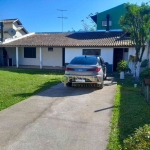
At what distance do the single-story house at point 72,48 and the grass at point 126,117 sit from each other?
9330 millimetres

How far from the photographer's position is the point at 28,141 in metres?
3.69

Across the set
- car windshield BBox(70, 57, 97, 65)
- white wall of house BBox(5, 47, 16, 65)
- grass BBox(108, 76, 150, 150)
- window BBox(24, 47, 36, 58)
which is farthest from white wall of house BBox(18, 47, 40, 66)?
grass BBox(108, 76, 150, 150)

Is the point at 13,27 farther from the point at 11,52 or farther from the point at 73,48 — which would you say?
the point at 73,48

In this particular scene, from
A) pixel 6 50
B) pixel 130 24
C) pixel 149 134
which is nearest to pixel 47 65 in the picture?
pixel 6 50

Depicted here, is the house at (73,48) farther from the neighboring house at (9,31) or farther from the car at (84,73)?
the car at (84,73)

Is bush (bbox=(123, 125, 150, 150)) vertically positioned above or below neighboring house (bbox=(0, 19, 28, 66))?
below

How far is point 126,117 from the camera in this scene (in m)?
5.09

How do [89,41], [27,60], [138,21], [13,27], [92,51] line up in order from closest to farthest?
[138,21] < [92,51] < [89,41] < [27,60] < [13,27]

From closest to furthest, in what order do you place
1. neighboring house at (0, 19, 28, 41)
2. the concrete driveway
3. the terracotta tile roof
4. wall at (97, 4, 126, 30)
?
the concrete driveway, the terracotta tile roof, wall at (97, 4, 126, 30), neighboring house at (0, 19, 28, 41)

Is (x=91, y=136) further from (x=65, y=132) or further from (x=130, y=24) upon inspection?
(x=130, y=24)

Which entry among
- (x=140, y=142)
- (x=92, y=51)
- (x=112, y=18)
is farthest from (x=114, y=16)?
(x=140, y=142)

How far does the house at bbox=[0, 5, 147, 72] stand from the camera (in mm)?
16656

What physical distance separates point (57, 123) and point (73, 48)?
13.9m

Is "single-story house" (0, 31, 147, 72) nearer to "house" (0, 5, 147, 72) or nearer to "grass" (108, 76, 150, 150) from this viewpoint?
"house" (0, 5, 147, 72)
